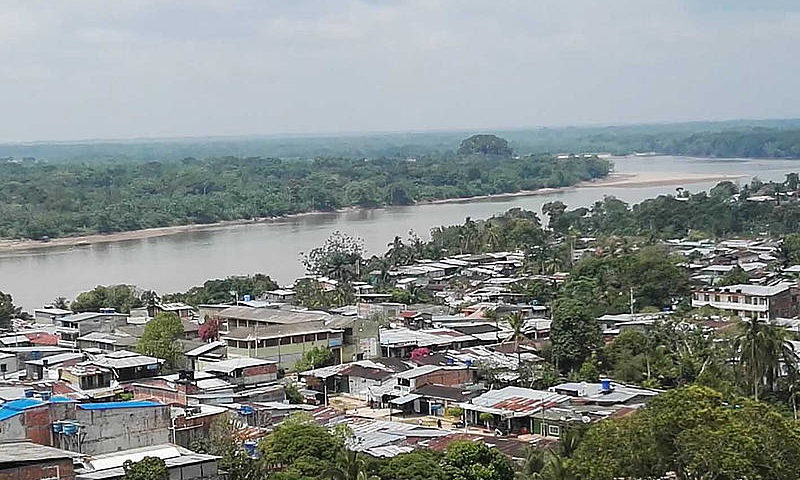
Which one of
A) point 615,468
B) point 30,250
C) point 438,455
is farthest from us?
point 30,250

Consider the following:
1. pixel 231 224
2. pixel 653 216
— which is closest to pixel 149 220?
pixel 231 224

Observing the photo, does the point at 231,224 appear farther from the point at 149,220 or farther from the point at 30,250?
the point at 30,250

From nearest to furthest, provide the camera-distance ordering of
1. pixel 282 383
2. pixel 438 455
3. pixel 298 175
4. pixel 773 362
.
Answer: pixel 438 455, pixel 773 362, pixel 282 383, pixel 298 175

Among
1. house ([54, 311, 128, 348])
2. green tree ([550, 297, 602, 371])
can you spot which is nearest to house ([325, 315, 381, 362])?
green tree ([550, 297, 602, 371])

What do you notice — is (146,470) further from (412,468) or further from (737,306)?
(737,306)

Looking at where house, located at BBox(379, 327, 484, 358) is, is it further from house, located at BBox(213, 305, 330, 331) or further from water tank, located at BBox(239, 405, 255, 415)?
water tank, located at BBox(239, 405, 255, 415)

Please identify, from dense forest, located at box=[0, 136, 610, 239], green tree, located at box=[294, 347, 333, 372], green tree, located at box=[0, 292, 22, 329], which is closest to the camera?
green tree, located at box=[294, 347, 333, 372]

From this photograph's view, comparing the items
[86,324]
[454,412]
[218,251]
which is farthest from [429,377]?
[218,251]
